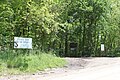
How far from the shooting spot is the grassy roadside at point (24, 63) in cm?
1706

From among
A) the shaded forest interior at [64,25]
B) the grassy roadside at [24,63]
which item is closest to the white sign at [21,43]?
the grassy roadside at [24,63]

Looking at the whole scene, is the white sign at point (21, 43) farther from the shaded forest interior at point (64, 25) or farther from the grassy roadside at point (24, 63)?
the shaded forest interior at point (64, 25)

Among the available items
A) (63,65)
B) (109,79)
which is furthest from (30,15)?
(109,79)

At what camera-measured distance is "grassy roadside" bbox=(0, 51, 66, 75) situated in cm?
1706

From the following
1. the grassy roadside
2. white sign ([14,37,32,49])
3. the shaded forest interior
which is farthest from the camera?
the shaded forest interior

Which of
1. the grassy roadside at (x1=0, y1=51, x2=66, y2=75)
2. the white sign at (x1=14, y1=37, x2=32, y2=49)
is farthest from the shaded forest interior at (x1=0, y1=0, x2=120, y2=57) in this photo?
the grassy roadside at (x1=0, y1=51, x2=66, y2=75)

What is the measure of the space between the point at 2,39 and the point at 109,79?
34.9 ft

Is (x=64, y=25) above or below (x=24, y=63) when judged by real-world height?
above

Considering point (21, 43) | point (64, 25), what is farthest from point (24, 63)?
point (64, 25)

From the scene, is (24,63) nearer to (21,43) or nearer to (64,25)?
(21,43)

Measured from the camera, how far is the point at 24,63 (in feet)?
60.1

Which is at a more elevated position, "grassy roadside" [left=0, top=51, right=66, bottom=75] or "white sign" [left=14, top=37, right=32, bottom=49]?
"white sign" [left=14, top=37, right=32, bottom=49]

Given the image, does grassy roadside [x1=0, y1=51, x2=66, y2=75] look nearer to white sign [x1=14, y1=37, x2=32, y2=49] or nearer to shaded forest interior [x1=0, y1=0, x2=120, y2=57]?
white sign [x1=14, y1=37, x2=32, y2=49]

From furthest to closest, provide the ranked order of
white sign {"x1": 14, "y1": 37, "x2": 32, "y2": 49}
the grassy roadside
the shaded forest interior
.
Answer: the shaded forest interior, white sign {"x1": 14, "y1": 37, "x2": 32, "y2": 49}, the grassy roadside
